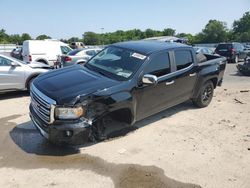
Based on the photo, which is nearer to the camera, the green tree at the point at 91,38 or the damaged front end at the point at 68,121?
the damaged front end at the point at 68,121

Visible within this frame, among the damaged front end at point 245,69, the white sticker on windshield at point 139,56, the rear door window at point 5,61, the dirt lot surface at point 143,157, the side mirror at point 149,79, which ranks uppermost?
the white sticker on windshield at point 139,56

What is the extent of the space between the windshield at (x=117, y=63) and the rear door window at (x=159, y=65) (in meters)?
0.20

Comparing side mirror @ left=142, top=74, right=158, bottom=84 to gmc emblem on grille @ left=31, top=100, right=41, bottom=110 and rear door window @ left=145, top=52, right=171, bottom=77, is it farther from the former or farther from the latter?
gmc emblem on grille @ left=31, top=100, right=41, bottom=110

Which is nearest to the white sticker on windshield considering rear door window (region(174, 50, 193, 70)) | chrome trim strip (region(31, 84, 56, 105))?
rear door window (region(174, 50, 193, 70))

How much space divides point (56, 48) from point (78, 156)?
14021 mm

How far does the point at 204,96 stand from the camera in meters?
8.30

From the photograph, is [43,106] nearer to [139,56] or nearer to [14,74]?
[139,56]

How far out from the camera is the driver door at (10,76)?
9125mm

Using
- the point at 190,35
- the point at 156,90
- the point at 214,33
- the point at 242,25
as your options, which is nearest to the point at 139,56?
the point at 156,90

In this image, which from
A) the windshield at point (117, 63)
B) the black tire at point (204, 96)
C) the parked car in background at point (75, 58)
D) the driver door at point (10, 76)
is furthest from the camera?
the parked car in background at point (75, 58)

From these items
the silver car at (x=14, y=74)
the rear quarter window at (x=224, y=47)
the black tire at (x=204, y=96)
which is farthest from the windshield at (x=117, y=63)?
the rear quarter window at (x=224, y=47)

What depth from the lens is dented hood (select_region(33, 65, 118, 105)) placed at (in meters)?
5.05

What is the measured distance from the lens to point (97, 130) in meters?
5.46

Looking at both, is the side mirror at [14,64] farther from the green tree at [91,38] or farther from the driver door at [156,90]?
the green tree at [91,38]
